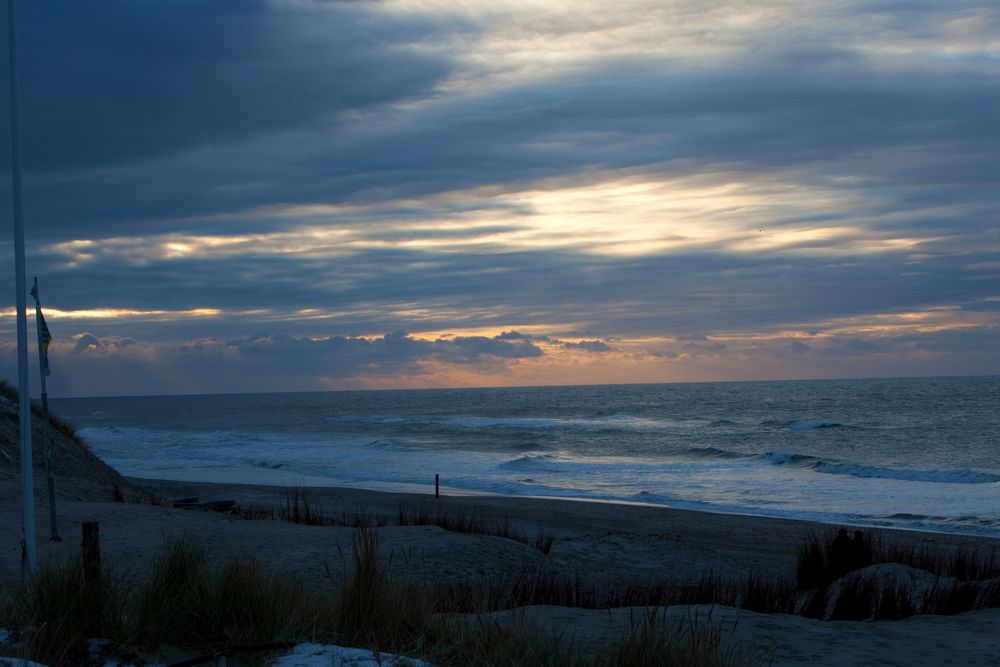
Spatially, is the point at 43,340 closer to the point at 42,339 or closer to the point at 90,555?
the point at 42,339

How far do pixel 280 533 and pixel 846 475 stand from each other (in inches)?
989

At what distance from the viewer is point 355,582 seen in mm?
6078

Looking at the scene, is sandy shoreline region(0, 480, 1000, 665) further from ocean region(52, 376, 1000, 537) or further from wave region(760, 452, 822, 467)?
wave region(760, 452, 822, 467)

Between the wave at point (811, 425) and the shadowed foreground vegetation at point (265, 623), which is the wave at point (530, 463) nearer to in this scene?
the wave at point (811, 425)

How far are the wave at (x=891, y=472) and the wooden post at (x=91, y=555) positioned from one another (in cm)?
2903

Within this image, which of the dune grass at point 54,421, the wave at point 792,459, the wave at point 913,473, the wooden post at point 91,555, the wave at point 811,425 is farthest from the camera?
the wave at point 811,425

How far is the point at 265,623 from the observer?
5633 mm

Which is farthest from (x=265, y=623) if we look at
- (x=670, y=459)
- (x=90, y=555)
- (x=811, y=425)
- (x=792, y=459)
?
(x=811, y=425)

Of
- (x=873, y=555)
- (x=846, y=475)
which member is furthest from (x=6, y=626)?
(x=846, y=475)

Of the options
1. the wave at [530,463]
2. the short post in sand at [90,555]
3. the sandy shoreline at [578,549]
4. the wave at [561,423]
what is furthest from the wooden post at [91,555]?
the wave at [561,423]

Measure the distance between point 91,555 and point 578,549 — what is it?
9.61 metres

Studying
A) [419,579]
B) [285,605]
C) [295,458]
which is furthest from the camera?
[295,458]

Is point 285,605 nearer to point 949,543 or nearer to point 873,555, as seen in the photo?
point 873,555

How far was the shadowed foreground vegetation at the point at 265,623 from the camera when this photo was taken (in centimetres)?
510
